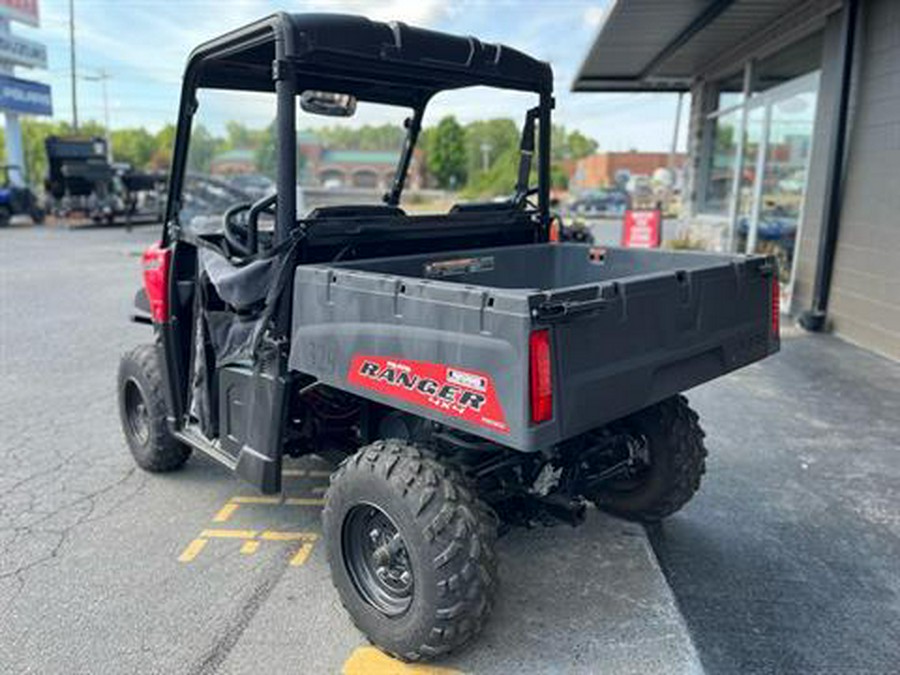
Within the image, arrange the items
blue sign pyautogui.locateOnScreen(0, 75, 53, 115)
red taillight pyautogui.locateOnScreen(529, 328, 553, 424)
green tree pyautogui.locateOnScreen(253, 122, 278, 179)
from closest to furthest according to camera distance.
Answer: red taillight pyautogui.locateOnScreen(529, 328, 553, 424)
green tree pyautogui.locateOnScreen(253, 122, 278, 179)
blue sign pyautogui.locateOnScreen(0, 75, 53, 115)

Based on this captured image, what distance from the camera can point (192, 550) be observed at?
137 inches

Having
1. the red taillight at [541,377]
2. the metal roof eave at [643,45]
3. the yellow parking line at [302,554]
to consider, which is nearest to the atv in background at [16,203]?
the metal roof eave at [643,45]

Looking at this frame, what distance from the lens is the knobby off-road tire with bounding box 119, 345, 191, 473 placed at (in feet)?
13.4

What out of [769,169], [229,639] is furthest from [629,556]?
[769,169]

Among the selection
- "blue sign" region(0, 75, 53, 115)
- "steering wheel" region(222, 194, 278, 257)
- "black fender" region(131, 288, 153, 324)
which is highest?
"blue sign" region(0, 75, 53, 115)

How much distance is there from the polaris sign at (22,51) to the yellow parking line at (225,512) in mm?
27921

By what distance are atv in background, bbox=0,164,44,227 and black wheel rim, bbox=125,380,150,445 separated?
74.8 ft

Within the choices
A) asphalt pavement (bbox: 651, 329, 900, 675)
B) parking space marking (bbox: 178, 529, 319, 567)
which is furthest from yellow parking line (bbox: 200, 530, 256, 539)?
asphalt pavement (bbox: 651, 329, 900, 675)

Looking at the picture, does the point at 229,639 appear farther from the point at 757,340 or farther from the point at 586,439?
the point at 757,340

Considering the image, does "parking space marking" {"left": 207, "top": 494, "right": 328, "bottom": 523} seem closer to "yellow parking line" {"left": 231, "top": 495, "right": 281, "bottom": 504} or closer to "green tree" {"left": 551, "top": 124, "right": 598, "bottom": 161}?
"yellow parking line" {"left": 231, "top": 495, "right": 281, "bottom": 504}

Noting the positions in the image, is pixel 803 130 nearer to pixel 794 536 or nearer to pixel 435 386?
pixel 794 536

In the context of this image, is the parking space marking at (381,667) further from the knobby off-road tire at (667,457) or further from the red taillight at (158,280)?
the red taillight at (158,280)

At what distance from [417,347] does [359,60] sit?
144 centimetres

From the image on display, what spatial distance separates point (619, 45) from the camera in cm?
1122
